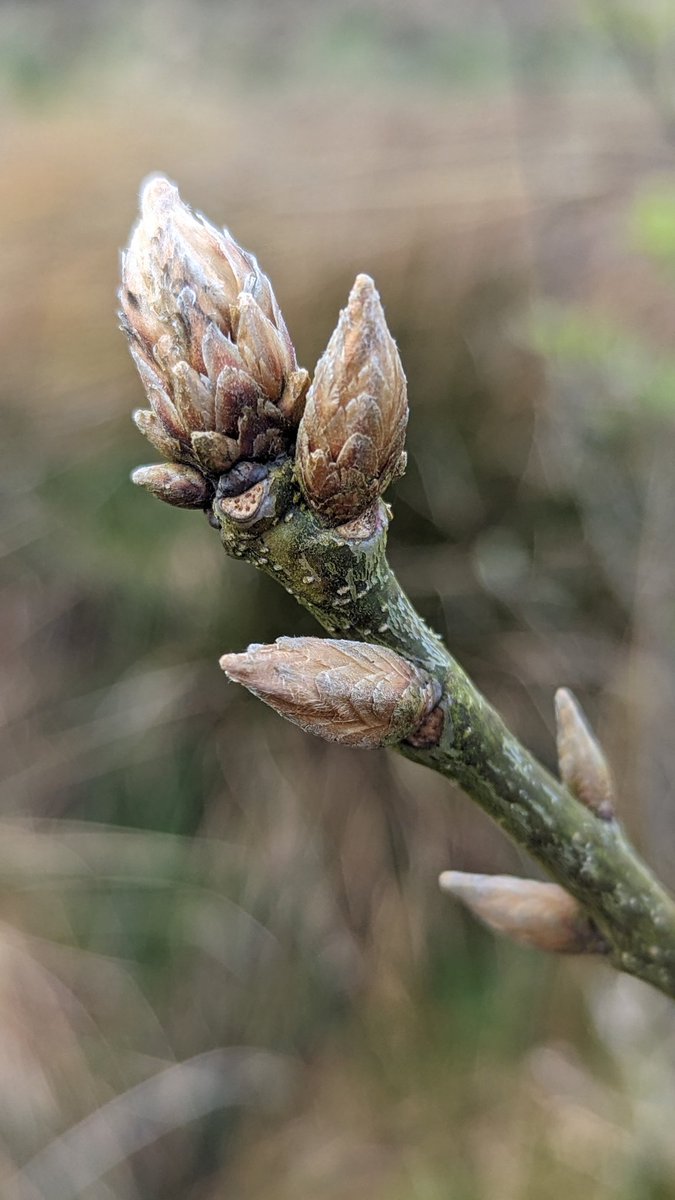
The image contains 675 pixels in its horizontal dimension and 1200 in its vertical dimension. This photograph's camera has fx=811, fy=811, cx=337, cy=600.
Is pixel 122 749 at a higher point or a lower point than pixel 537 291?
lower

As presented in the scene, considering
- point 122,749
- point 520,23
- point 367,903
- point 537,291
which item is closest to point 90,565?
point 122,749

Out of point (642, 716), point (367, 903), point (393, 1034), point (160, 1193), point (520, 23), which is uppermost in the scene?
point (520, 23)

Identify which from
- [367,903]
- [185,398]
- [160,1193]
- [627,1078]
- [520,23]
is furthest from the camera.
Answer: [520,23]

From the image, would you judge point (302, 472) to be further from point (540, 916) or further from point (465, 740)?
point (540, 916)

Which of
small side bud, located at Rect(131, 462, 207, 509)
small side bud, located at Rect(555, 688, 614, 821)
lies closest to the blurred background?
small side bud, located at Rect(555, 688, 614, 821)

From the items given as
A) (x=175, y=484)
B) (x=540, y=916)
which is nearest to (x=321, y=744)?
(x=540, y=916)

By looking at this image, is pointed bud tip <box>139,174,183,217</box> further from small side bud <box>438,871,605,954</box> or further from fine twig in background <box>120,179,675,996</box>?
small side bud <box>438,871,605,954</box>

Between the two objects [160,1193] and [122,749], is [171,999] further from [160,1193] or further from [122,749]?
[122,749]

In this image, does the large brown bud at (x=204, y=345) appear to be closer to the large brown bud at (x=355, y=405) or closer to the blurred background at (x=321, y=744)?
the large brown bud at (x=355, y=405)
